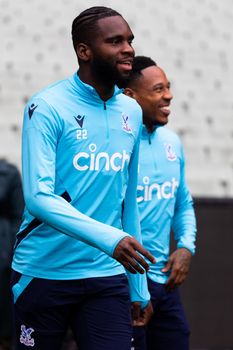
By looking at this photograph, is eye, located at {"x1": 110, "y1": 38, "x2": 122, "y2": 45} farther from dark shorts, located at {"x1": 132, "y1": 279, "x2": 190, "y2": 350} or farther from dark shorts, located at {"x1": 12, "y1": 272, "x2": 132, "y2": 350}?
dark shorts, located at {"x1": 132, "y1": 279, "x2": 190, "y2": 350}

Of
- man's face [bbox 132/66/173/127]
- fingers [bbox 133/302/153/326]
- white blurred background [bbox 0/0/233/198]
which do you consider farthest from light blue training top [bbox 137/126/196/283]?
white blurred background [bbox 0/0/233/198]

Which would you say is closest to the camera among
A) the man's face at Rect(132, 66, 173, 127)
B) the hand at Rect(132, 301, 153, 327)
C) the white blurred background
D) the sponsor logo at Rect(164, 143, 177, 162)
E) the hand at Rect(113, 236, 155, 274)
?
the hand at Rect(113, 236, 155, 274)

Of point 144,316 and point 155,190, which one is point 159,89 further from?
point 144,316

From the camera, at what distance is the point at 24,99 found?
16062mm

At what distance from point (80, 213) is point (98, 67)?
0.71 meters

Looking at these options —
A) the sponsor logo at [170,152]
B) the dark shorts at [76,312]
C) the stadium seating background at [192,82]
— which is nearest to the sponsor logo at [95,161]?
the dark shorts at [76,312]

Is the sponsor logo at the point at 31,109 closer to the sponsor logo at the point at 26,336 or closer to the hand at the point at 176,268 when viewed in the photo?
the sponsor logo at the point at 26,336

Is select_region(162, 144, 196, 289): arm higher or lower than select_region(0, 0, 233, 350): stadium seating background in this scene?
higher

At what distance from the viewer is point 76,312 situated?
430cm

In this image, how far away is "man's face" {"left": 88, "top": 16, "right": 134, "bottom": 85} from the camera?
14.1 ft

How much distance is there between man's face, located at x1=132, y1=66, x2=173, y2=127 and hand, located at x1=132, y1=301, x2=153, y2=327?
3.55 ft

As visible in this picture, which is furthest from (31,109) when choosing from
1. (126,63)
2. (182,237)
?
(182,237)

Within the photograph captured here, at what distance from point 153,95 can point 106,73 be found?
1.30 metres

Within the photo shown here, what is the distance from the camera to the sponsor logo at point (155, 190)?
18.1ft
